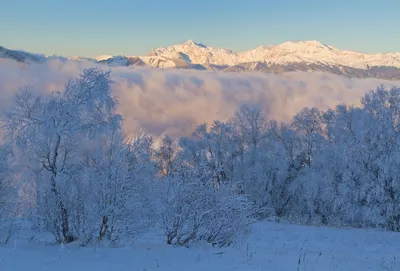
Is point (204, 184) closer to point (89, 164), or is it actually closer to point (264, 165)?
point (89, 164)

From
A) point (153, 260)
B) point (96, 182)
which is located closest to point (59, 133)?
point (96, 182)

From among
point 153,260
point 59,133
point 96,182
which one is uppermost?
point 59,133

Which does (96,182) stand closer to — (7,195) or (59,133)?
(59,133)

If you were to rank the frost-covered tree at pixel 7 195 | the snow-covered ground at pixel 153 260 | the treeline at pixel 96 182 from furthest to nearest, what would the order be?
1. the frost-covered tree at pixel 7 195
2. the treeline at pixel 96 182
3. the snow-covered ground at pixel 153 260

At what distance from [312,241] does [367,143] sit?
9.46 metres

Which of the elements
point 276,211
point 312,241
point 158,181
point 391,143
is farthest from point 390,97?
point 158,181

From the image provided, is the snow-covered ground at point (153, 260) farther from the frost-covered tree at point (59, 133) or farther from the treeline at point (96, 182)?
the frost-covered tree at point (59, 133)

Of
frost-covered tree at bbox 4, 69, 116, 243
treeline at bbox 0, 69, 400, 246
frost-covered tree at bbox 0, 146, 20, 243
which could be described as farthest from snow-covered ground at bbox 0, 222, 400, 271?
frost-covered tree at bbox 4, 69, 116, 243

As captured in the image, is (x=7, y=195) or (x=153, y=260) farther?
(x=7, y=195)

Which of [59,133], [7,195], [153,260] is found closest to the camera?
[153,260]

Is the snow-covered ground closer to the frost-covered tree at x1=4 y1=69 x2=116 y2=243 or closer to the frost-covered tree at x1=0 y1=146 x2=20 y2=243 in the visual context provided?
the frost-covered tree at x1=0 y1=146 x2=20 y2=243

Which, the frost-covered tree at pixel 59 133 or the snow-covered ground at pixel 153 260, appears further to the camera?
the frost-covered tree at pixel 59 133

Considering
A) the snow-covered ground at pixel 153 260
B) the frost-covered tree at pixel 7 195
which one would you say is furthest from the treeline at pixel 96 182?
the snow-covered ground at pixel 153 260

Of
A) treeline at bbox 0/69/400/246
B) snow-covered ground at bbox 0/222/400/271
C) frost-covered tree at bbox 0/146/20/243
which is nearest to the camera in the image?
snow-covered ground at bbox 0/222/400/271
